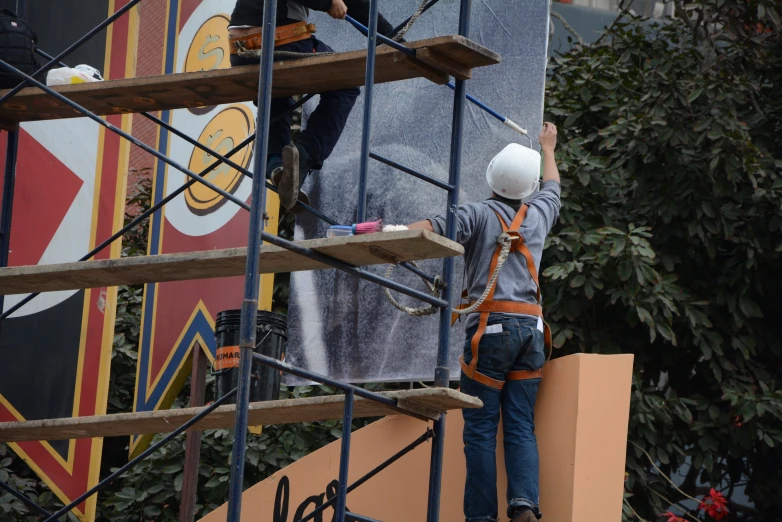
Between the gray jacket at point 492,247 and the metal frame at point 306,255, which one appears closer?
the metal frame at point 306,255

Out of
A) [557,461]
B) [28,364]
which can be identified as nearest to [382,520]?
[557,461]

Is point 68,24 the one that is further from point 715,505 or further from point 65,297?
point 715,505

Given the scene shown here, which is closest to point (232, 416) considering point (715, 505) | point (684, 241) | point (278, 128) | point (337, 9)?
point (278, 128)

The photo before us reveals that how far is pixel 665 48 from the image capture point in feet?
33.0

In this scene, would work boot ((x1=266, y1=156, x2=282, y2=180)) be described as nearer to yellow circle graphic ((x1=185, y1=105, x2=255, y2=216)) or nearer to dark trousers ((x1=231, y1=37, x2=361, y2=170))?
dark trousers ((x1=231, y1=37, x2=361, y2=170))

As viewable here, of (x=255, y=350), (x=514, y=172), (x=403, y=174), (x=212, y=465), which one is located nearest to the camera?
(x=514, y=172)

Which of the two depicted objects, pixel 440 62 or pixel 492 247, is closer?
pixel 440 62

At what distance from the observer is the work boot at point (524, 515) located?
19.5 feet

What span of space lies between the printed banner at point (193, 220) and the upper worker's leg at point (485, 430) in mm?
2278

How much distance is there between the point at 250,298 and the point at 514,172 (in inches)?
75.5

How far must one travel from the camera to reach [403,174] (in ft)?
26.5

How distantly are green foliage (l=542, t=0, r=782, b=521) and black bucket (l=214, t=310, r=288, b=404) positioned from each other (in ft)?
6.65

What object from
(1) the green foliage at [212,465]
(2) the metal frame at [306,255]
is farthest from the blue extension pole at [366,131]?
(1) the green foliage at [212,465]

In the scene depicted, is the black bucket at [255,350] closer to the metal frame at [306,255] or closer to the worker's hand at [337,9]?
the metal frame at [306,255]
